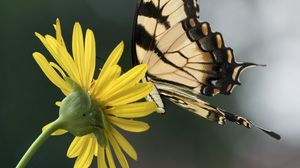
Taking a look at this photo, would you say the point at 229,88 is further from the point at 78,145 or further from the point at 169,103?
the point at 169,103

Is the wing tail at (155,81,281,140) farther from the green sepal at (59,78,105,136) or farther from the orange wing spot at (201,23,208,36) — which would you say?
the green sepal at (59,78,105,136)

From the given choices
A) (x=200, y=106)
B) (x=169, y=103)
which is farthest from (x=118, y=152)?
(x=169, y=103)

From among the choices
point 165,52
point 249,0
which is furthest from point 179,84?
point 249,0

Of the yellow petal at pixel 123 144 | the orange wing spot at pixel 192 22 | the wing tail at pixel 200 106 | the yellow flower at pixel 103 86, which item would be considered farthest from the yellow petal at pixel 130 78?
the orange wing spot at pixel 192 22

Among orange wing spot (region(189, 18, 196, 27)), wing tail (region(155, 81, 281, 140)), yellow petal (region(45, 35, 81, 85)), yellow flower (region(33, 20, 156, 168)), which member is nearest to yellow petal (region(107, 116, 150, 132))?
yellow flower (region(33, 20, 156, 168))

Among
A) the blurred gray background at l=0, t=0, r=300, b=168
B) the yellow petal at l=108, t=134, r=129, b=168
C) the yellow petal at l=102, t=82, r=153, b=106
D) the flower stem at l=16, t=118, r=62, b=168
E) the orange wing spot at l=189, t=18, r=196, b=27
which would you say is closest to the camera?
the flower stem at l=16, t=118, r=62, b=168
